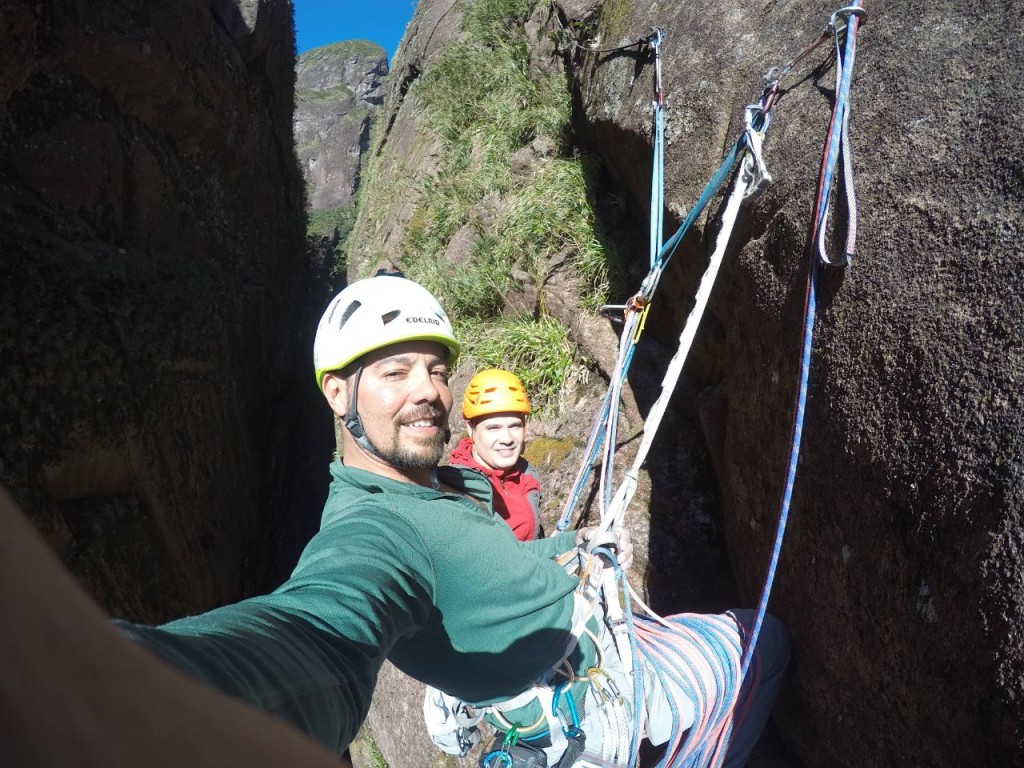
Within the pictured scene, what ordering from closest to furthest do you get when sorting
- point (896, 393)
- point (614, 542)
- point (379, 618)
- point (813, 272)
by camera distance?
point (379, 618) → point (896, 393) → point (813, 272) → point (614, 542)

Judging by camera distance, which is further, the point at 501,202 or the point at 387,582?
the point at 501,202

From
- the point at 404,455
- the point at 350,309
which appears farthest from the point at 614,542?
the point at 350,309

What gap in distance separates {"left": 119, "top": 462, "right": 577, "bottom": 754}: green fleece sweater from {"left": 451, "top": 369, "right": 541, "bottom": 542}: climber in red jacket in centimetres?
160

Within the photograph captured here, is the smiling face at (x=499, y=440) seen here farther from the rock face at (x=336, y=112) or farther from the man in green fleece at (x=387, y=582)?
the rock face at (x=336, y=112)

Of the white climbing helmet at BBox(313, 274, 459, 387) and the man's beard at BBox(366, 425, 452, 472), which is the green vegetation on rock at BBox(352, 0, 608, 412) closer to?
the white climbing helmet at BBox(313, 274, 459, 387)

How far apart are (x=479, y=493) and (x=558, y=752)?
933 mm

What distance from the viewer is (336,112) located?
37406mm

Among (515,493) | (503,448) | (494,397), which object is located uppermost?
(494,397)

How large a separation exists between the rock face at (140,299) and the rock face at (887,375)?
3.91 m

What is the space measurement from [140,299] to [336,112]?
3706 centimetres

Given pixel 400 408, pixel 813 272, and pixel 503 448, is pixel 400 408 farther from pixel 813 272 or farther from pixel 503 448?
pixel 503 448

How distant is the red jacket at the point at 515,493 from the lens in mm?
3486

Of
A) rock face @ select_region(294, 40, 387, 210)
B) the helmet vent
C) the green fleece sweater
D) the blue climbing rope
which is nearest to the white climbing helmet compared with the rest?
the helmet vent

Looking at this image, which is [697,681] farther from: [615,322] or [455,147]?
[455,147]
